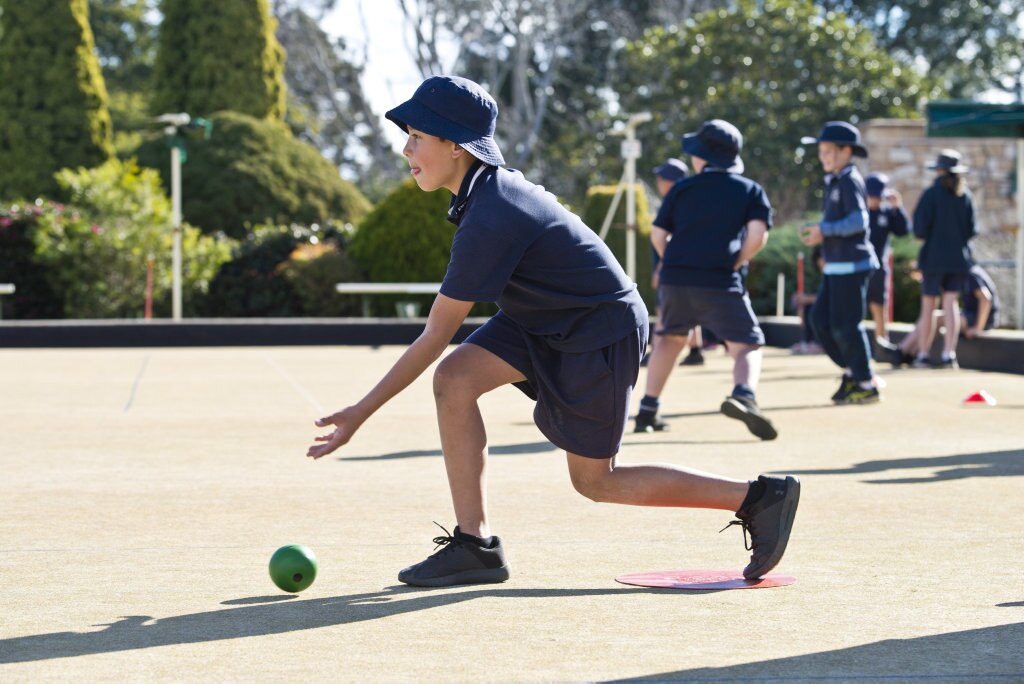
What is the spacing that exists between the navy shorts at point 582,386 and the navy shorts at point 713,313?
437 centimetres

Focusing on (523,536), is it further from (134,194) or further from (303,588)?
(134,194)

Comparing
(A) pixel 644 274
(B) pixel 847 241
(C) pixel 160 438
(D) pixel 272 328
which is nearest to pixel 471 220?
(C) pixel 160 438

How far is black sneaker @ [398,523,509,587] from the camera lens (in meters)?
5.11

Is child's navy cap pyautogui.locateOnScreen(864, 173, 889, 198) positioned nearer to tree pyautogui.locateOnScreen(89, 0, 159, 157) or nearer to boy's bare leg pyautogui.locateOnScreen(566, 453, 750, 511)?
boy's bare leg pyautogui.locateOnScreen(566, 453, 750, 511)

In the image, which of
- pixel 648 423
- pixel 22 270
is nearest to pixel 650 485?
pixel 648 423

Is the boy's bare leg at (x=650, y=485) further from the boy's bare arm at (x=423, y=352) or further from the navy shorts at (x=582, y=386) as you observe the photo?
the boy's bare arm at (x=423, y=352)

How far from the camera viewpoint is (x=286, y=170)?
2858 cm

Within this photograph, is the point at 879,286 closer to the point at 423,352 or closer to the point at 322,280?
the point at 322,280

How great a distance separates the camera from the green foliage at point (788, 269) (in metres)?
23.0

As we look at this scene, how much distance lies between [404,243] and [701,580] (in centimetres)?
2016

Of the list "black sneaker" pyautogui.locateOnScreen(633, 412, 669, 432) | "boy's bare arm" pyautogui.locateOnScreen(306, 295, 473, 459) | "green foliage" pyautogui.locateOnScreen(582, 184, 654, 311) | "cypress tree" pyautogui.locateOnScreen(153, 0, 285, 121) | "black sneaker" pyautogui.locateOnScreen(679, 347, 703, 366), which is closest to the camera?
"boy's bare arm" pyautogui.locateOnScreen(306, 295, 473, 459)

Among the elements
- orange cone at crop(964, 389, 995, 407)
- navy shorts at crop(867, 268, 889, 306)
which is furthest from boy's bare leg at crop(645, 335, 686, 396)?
navy shorts at crop(867, 268, 889, 306)

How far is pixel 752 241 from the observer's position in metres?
9.38

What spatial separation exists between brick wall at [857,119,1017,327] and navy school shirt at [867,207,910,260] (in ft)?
42.0
